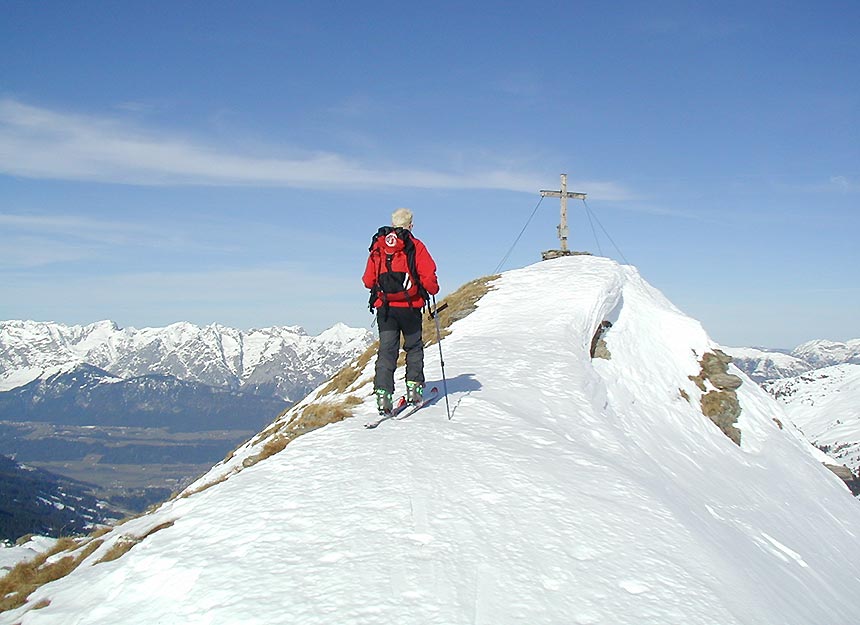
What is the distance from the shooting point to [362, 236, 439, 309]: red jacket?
11555 millimetres

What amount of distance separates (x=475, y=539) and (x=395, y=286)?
5.89 meters

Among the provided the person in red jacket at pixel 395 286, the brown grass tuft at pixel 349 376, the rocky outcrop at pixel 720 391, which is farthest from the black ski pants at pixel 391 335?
the rocky outcrop at pixel 720 391

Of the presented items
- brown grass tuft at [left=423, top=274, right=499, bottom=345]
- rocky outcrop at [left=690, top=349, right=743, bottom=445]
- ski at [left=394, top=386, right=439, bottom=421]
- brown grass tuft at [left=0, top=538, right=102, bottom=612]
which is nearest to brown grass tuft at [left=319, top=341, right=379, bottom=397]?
brown grass tuft at [left=423, top=274, right=499, bottom=345]

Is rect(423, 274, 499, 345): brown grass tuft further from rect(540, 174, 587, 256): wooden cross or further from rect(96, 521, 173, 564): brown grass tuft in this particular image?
rect(96, 521, 173, 564): brown grass tuft

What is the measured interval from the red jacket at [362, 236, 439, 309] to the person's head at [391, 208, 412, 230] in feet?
1.04

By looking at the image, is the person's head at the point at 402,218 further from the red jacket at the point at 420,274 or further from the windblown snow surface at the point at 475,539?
the windblown snow surface at the point at 475,539

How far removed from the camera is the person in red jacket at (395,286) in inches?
452

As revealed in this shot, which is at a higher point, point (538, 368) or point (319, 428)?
point (538, 368)

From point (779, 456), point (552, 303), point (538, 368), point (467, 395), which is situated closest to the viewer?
point (467, 395)

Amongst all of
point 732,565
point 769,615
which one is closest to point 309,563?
point 769,615

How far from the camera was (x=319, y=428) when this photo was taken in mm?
11852

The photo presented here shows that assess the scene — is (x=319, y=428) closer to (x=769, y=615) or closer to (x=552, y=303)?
(x=769, y=615)

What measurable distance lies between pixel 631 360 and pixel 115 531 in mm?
18876

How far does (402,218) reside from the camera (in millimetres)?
11617
